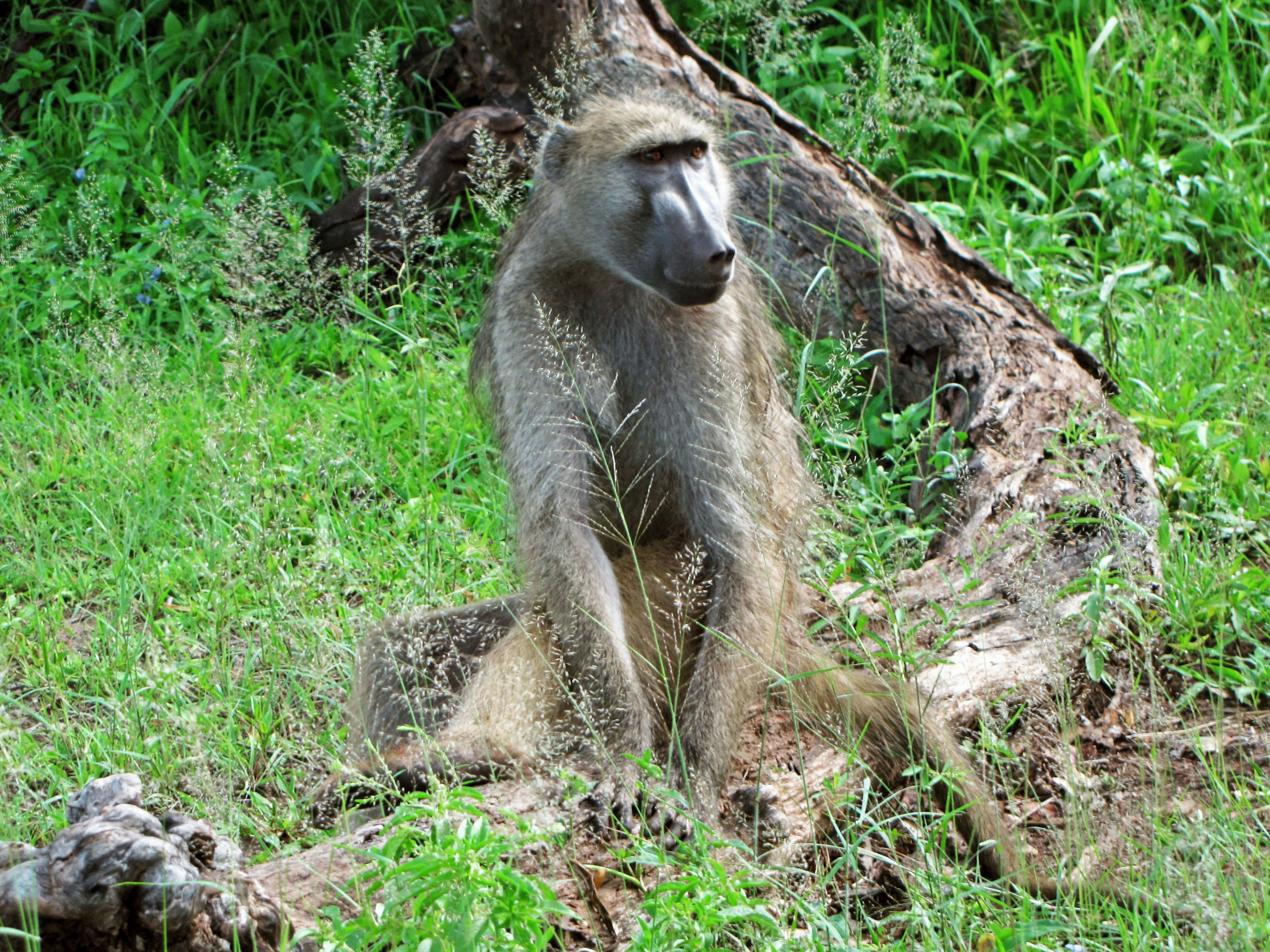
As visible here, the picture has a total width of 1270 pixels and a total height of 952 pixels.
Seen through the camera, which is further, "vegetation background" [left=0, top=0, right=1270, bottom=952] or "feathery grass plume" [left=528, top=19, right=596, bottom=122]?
"feathery grass plume" [left=528, top=19, right=596, bottom=122]

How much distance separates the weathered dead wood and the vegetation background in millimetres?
154

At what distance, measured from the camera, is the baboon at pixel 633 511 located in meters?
2.65

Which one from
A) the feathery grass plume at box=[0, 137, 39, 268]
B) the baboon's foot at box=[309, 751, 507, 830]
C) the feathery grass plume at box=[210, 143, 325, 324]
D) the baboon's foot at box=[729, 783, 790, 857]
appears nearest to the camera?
the baboon's foot at box=[729, 783, 790, 857]

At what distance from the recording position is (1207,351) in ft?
13.3

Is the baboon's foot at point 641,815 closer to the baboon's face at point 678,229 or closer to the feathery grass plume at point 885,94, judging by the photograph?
the baboon's face at point 678,229

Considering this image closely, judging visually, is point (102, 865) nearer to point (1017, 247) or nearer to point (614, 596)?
point (614, 596)

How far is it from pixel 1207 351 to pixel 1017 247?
2.72ft

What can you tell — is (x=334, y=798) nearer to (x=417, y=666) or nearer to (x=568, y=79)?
(x=417, y=666)

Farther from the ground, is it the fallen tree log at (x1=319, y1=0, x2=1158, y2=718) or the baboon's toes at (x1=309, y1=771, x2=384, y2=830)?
the fallen tree log at (x1=319, y1=0, x2=1158, y2=718)

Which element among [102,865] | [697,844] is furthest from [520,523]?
[102,865]

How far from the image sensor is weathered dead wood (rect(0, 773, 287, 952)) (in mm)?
1692

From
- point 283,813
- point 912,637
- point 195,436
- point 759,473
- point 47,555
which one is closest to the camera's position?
point 283,813

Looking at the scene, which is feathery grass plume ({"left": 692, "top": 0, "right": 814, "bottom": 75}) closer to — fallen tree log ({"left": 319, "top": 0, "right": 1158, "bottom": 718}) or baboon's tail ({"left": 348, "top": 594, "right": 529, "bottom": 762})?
fallen tree log ({"left": 319, "top": 0, "right": 1158, "bottom": 718})

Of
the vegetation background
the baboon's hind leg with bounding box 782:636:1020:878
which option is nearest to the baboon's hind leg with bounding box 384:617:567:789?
the vegetation background
